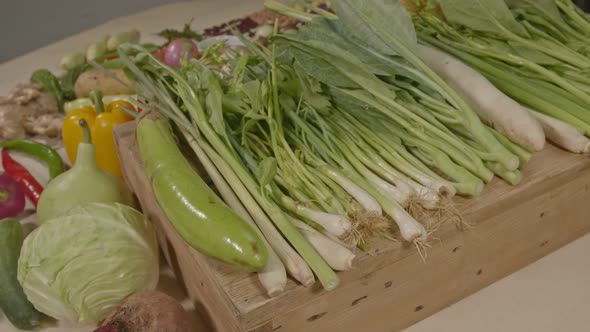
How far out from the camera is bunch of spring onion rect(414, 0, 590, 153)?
122cm

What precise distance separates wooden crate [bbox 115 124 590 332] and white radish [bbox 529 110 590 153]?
0.02m

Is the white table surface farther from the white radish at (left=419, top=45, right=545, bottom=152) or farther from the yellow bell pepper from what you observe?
the yellow bell pepper

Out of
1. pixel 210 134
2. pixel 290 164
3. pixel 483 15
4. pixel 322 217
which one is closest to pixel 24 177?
pixel 210 134

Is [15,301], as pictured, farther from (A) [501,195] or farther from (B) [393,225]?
(A) [501,195]

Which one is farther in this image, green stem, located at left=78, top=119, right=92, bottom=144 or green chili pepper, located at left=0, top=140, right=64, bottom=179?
green chili pepper, located at left=0, top=140, right=64, bottom=179

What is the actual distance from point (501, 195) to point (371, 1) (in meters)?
0.48

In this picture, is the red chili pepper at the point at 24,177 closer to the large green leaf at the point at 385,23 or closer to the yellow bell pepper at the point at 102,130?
the yellow bell pepper at the point at 102,130

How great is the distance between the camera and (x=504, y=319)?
1140 mm

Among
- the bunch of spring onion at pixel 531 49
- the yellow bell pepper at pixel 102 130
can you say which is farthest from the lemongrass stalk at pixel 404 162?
the yellow bell pepper at pixel 102 130

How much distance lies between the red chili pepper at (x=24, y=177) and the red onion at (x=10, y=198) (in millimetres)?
70

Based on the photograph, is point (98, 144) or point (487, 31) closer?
point (487, 31)

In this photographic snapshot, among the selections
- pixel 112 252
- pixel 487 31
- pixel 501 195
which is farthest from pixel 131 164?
pixel 487 31

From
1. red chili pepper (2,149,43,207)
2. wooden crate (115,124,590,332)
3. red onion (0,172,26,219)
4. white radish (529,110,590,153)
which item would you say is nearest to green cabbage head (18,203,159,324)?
wooden crate (115,124,590,332)

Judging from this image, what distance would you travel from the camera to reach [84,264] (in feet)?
3.63
